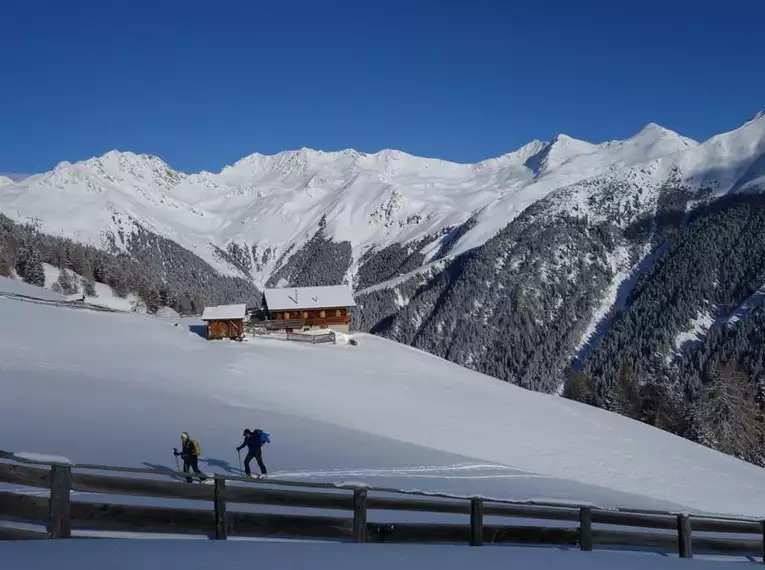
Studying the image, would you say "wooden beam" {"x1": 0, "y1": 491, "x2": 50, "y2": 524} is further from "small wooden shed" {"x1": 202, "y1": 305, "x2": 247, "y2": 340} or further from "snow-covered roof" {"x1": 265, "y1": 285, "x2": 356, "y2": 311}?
"snow-covered roof" {"x1": 265, "y1": 285, "x2": 356, "y2": 311}

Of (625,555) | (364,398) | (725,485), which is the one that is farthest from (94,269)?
(625,555)

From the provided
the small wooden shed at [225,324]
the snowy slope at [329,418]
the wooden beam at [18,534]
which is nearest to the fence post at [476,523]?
the wooden beam at [18,534]

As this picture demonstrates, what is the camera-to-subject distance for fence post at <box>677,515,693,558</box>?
1259cm

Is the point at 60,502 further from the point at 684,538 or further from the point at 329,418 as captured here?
the point at 329,418

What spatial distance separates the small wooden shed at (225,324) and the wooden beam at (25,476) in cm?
4584

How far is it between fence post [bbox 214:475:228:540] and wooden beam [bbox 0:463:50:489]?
6.21 feet

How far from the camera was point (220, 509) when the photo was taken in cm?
867

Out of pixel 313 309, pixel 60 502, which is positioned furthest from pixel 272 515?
pixel 313 309

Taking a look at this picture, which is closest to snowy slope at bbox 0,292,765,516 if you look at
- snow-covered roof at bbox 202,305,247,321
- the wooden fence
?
snow-covered roof at bbox 202,305,247,321

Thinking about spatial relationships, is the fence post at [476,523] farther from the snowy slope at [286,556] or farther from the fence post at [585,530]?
the fence post at [585,530]

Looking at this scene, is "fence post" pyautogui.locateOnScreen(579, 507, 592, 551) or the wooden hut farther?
the wooden hut

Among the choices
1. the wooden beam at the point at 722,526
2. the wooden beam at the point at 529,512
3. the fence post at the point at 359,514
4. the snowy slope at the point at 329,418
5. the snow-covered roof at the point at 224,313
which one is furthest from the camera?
the snow-covered roof at the point at 224,313

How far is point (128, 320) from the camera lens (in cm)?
5497

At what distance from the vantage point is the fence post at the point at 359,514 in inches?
368
